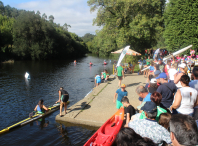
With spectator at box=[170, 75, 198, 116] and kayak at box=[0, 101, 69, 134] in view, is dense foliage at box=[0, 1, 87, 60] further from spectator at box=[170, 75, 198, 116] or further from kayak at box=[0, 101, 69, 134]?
spectator at box=[170, 75, 198, 116]

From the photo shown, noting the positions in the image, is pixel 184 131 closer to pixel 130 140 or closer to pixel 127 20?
pixel 130 140

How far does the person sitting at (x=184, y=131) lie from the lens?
211 cm

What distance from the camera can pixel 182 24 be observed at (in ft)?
66.6

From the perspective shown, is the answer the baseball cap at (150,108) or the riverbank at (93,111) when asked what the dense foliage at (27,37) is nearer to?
the riverbank at (93,111)

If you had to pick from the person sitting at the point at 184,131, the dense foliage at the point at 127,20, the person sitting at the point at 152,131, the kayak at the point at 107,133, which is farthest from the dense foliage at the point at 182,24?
the person sitting at the point at 184,131

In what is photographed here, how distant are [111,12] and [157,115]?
85.7 feet

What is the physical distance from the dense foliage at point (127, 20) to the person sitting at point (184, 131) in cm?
2419

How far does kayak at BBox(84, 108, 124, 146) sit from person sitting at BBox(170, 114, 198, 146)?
3.21 meters

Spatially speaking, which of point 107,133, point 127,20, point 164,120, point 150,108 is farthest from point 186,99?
point 127,20

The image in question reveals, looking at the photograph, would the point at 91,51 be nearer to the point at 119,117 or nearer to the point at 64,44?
the point at 64,44

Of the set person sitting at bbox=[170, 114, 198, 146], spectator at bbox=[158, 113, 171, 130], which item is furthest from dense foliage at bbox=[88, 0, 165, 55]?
person sitting at bbox=[170, 114, 198, 146]

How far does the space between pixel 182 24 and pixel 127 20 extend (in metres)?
9.27

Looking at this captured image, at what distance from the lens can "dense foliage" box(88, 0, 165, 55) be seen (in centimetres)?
2547

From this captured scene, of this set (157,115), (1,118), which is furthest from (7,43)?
(157,115)
